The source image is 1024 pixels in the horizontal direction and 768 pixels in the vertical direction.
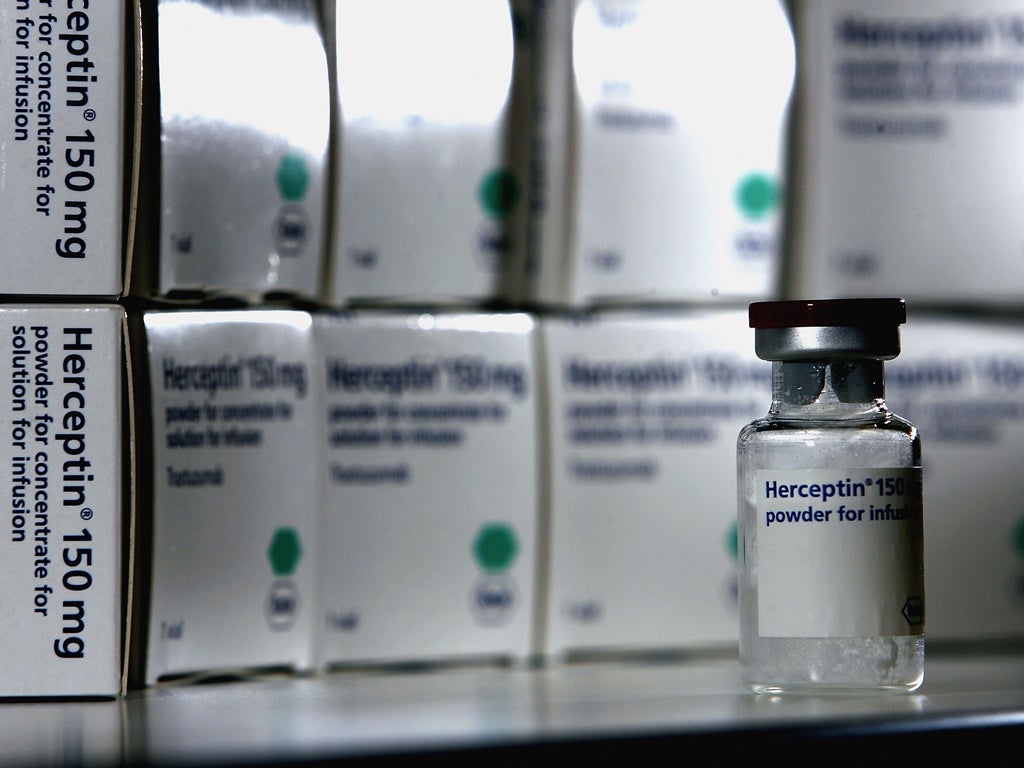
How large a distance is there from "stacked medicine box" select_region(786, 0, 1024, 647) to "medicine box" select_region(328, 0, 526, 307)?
0.82 feet

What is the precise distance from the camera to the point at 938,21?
1.23 m

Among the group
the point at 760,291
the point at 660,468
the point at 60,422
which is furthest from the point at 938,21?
the point at 60,422

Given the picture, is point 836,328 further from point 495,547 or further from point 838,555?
point 495,547

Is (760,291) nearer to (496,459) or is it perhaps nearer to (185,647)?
(496,459)

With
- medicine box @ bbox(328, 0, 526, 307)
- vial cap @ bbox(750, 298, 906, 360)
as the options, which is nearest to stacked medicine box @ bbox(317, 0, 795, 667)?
medicine box @ bbox(328, 0, 526, 307)

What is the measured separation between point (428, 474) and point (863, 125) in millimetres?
455

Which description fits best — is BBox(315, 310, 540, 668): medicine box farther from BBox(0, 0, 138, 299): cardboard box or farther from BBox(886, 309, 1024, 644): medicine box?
BBox(886, 309, 1024, 644): medicine box

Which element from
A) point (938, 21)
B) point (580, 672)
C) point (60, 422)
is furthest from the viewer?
point (938, 21)

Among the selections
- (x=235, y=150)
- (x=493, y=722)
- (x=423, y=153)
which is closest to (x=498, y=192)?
(x=423, y=153)

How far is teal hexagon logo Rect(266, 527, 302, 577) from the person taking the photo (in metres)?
1.07

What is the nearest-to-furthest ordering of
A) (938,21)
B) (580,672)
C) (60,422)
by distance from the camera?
1. (60,422)
2. (580,672)
3. (938,21)

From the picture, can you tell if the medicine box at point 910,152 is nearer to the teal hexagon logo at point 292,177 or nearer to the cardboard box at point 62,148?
the teal hexagon logo at point 292,177

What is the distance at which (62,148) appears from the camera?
0.99 m

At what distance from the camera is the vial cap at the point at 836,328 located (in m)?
0.93
